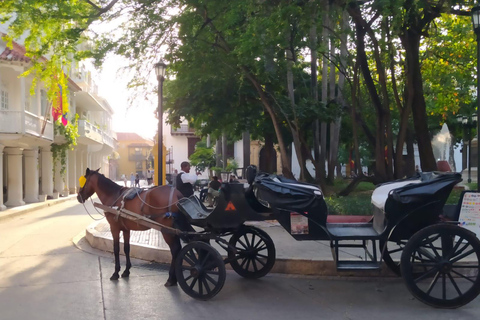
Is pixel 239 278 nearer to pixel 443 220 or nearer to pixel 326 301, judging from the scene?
pixel 326 301

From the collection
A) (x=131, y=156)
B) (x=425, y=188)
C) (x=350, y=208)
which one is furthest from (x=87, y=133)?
(x=131, y=156)

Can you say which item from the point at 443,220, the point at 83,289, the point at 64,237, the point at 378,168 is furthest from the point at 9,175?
the point at 443,220

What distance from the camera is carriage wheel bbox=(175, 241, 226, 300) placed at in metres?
6.62

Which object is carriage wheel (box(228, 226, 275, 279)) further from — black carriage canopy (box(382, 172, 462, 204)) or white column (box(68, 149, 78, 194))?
white column (box(68, 149, 78, 194))

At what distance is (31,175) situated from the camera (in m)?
28.0

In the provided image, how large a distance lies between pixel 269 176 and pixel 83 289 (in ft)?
10.6

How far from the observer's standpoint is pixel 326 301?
6684 mm

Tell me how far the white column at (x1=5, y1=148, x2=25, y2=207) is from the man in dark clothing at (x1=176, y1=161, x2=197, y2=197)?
58.1ft

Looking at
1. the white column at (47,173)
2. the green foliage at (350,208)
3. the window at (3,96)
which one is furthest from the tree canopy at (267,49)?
the white column at (47,173)

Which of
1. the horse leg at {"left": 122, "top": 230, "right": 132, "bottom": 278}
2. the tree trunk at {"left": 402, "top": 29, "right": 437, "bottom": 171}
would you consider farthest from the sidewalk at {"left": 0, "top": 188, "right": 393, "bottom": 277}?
the tree trunk at {"left": 402, "top": 29, "right": 437, "bottom": 171}

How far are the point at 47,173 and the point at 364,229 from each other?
27.3 m

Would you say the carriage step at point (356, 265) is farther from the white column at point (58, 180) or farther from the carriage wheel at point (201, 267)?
the white column at point (58, 180)

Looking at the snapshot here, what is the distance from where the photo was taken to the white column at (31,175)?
27.9 meters

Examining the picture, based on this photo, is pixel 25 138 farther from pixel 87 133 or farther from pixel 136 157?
pixel 136 157
